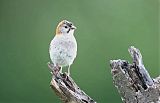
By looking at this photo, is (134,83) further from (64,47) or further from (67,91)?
(64,47)

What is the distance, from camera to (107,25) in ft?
33.6

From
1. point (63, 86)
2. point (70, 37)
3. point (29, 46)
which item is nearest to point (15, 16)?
point (29, 46)

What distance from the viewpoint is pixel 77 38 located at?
10.3 meters

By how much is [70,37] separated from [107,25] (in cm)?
513

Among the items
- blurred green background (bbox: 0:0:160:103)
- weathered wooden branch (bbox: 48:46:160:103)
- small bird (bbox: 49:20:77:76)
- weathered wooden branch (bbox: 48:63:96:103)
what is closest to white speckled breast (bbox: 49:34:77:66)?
small bird (bbox: 49:20:77:76)

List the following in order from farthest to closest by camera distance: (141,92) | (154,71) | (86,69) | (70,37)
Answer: (86,69), (154,71), (70,37), (141,92)

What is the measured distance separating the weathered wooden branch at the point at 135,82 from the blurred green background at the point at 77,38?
187 inches

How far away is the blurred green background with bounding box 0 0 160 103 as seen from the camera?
948 cm

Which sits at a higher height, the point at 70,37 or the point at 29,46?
the point at 29,46

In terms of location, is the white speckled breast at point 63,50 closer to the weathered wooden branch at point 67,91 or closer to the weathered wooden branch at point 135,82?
the weathered wooden branch at point 67,91

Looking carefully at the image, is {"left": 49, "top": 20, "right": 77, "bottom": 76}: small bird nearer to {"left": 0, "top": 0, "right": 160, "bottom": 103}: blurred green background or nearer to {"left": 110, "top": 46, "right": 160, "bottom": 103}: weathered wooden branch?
{"left": 110, "top": 46, "right": 160, "bottom": 103}: weathered wooden branch

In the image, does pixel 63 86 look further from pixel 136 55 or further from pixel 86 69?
pixel 86 69

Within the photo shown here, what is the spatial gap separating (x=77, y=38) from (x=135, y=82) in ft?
20.3

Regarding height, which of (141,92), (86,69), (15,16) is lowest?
(141,92)
